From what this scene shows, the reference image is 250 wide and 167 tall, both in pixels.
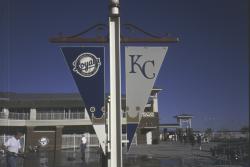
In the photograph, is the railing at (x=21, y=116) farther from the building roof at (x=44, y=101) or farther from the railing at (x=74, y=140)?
the railing at (x=74, y=140)

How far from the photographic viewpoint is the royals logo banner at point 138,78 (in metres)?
3.80

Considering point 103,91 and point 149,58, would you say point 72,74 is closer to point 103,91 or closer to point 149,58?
point 103,91

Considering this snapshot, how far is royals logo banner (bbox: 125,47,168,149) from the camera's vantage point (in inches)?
149

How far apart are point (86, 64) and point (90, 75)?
0.12 meters

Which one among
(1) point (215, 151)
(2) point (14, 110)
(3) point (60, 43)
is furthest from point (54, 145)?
(3) point (60, 43)

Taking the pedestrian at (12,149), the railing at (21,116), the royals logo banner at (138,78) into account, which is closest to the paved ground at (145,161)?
the pedestrian at (12,149)

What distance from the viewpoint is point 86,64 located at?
3.88 meters

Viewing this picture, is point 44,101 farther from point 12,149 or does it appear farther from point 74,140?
point 12,149

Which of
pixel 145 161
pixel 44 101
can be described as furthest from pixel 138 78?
pixel 44 101

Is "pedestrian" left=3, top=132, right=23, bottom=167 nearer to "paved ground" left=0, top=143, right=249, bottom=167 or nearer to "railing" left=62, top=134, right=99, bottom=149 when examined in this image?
"paved ground" left=0, top=143, right=249, bottom=167

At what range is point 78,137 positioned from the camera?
1784 inches

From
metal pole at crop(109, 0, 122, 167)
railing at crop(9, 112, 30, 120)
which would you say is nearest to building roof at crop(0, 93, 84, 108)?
railing at crop(9, 112, 30, 120)

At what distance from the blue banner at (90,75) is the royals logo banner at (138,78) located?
0.25 meters

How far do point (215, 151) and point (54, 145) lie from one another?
23269 millimetres
